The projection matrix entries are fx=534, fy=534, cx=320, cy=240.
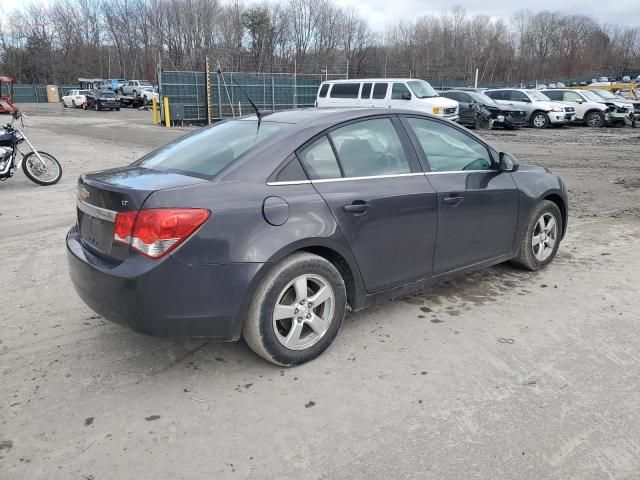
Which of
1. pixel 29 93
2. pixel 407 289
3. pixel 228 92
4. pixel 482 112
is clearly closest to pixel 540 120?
pixel 482 112

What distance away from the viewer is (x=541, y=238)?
5.11 m

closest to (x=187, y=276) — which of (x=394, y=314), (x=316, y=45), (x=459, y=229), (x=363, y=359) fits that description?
(x=363, y=359)

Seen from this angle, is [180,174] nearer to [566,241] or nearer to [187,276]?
[187,276]

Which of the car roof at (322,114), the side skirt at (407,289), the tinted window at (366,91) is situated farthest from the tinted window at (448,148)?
the tinted window at (366,91)

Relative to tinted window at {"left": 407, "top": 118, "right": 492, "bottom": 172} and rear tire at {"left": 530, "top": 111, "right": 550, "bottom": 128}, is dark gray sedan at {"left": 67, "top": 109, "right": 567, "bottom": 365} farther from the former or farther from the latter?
rear tire at {"left": 530, "top": 111, "right": 550, "bottom": 128}

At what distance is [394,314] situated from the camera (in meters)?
4.20

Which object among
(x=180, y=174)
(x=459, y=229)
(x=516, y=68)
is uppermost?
(x=516, y=68)

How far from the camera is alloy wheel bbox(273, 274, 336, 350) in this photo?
10.8 feet

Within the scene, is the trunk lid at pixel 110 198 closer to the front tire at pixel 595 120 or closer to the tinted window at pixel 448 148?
the tinted window at pixel 448 148

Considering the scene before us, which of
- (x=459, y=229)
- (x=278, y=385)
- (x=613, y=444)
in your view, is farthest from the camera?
(x=459, y=229)

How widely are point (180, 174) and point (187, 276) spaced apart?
772mm

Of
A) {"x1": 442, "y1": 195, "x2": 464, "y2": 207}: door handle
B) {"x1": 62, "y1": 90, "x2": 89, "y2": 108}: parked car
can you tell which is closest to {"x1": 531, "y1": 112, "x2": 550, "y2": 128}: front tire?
{"x1": 442, "y1": 195, "x2": 464, "y2": 207}: door handle

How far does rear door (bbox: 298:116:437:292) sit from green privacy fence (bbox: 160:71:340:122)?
2136 cm

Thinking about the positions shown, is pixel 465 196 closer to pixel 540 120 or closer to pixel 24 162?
pixel 24 162
